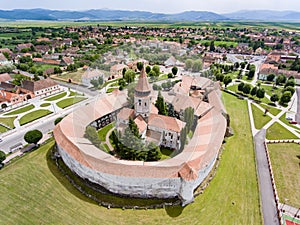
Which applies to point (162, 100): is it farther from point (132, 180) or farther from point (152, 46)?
point (132, 180)

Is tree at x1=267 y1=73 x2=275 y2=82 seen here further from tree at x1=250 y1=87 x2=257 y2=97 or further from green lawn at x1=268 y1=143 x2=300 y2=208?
green lawn at x1=268 y1=143 x2=300 y2=208

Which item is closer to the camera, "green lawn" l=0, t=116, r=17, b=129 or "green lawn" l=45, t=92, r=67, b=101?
"green lawn" l=0, t=116, r=17, b=129

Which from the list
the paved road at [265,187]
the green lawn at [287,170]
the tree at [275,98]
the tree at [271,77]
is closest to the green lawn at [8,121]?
the paved road at [265,187]

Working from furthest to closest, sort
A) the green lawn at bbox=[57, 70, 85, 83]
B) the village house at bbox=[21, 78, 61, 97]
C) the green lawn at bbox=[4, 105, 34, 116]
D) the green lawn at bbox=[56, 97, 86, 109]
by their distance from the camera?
the green lawn at bbox=[57, 70, 85, 83] < the village house at bbox=[21, 78, 61, 97] < the green lawn at bbox=[56, 97, 86, 109] < the green lawn at bbox=[4, 105, 34, 116]

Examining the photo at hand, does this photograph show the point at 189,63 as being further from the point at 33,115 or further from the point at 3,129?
the point at 3,129

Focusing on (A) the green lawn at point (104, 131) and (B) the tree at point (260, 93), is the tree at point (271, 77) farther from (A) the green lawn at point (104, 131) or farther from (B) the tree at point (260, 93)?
(A) the green lawn at point (104, 131)

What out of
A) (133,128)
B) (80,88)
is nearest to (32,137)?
(133,128)

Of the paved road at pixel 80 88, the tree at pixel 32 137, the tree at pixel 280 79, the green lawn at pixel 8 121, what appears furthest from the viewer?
the tree at pixel 280 79

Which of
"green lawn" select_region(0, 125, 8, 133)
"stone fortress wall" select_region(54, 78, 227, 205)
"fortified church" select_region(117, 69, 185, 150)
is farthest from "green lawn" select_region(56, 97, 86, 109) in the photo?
"fortified church" select_region(117, 69, 185, 150)
